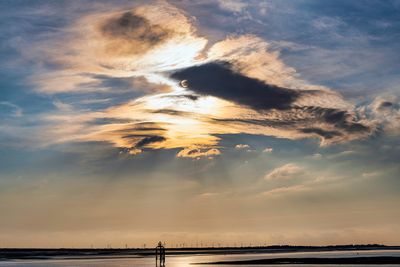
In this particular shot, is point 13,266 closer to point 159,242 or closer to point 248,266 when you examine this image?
point 159,242

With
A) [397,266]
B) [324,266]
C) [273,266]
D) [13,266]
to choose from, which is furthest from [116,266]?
[397,266]

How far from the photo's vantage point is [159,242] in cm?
13650

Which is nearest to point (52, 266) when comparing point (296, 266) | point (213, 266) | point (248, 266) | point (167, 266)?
point (167, 266)

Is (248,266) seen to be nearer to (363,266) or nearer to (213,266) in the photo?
(213,266)

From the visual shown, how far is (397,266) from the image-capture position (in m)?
122

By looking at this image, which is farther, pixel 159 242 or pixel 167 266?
pixel 167 266

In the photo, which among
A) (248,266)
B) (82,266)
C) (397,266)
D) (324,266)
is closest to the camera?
(397,266)

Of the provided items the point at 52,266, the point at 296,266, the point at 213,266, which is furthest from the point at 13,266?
the point at 296,266

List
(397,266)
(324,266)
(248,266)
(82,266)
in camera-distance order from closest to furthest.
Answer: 1. (397,266)
2. (324,266)
3. (248,266)
4. (82,266)

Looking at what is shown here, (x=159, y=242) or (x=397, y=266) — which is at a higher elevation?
(x=159, y=242)

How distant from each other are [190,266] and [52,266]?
116 feet

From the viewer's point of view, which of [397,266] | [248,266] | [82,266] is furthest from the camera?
[82,266]

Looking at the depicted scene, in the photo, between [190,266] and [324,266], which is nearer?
[324,266]

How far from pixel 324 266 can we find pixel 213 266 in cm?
3220
